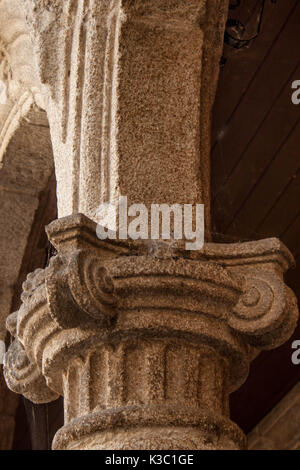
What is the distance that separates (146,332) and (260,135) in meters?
2.33

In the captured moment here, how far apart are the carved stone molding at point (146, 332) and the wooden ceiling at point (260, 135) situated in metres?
1.86

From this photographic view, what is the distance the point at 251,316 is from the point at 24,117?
196 centimetres

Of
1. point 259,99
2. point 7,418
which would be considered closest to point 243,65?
point 259,99

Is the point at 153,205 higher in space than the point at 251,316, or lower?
higher

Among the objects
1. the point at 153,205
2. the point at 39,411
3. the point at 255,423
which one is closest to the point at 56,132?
the point at 153,205

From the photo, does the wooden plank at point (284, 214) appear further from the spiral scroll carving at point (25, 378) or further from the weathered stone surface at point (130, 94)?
the spiral scroll carving at point (25, 378)

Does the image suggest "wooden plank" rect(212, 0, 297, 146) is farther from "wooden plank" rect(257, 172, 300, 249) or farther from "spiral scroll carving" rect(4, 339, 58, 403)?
"spiral scroll carving" rect(4, 339, 58, 403)

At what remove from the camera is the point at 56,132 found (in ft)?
9.46

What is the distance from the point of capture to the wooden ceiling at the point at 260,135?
415 centimetres

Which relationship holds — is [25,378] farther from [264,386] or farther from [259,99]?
[264,386]

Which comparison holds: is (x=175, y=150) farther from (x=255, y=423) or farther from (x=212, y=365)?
(x=255, y=423)

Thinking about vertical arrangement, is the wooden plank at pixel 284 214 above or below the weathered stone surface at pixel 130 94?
below

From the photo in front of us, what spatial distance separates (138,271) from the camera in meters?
2.28

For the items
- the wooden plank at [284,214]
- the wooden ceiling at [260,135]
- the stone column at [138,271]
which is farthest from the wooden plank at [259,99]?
the stone column at [138,271]
